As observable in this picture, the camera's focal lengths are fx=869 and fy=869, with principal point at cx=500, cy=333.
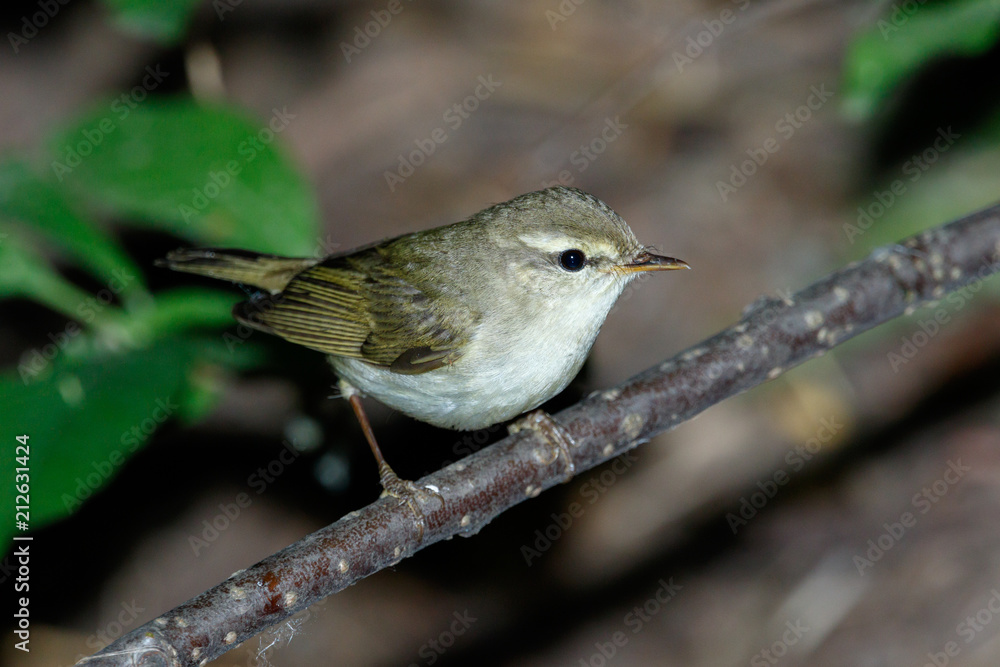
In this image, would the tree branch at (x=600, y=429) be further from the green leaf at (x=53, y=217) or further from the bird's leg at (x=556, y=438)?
the green leaf at (x=53, y=217)

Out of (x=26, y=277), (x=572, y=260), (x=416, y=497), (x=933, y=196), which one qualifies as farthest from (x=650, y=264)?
(x=933, y=196)

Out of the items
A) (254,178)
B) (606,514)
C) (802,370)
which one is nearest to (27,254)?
(254,178)

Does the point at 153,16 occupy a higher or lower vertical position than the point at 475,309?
higher

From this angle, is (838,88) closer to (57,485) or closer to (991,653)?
(991,653)

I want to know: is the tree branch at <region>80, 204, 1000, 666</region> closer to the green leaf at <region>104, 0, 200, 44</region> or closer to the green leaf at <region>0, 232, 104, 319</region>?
the green leaf at <region>0, 232, 104, 319</region>

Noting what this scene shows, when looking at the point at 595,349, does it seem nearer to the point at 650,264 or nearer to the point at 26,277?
the point at 650,264

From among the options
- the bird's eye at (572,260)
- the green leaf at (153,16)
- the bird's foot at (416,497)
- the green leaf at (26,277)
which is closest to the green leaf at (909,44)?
the bird's eye at (572,260)
